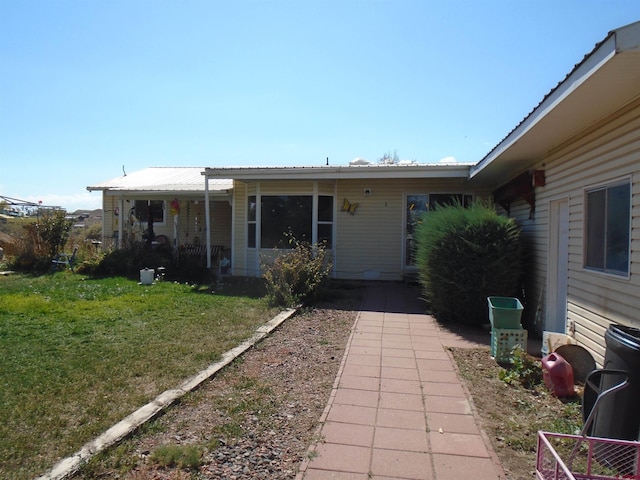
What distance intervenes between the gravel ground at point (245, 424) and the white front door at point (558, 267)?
10.7ft

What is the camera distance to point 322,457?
9.95 ft

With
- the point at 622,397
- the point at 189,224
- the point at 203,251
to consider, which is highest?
the point at 189,224

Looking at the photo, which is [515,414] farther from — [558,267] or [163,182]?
[163,182]

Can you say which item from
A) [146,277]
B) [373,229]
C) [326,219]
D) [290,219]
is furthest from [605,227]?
[146,277]

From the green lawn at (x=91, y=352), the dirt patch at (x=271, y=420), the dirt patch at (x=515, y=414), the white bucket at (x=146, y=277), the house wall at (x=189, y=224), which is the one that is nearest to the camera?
the dirt patch at (x=271, y=420)

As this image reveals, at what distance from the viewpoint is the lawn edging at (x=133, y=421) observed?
277 cm

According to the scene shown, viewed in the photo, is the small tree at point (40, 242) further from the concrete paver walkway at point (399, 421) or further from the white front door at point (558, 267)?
the white front door at point (558, 267)

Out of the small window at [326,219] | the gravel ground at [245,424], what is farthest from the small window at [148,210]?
the gravel ground at [245,424]

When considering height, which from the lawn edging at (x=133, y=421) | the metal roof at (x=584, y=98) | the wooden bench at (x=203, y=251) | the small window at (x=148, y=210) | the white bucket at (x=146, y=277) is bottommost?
the lawn edging at (x=133, y=421)

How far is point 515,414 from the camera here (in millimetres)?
3828

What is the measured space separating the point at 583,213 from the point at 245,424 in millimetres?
4517

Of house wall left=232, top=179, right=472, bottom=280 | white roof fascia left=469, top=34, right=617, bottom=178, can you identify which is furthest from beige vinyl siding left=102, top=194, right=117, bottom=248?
white roof fascia left=469, top=34, right=617, bottom=178

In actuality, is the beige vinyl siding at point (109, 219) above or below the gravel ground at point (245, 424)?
above

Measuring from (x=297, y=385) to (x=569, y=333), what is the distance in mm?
3632
